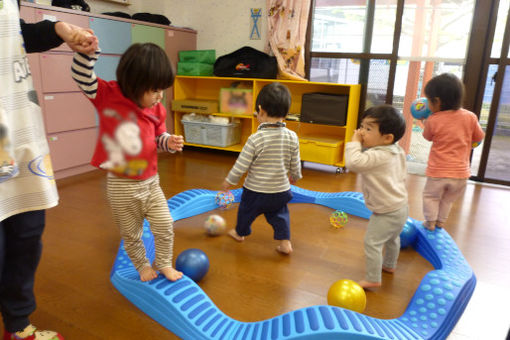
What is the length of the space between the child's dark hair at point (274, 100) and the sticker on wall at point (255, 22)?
9.18ft

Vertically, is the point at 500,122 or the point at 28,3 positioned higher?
the point at 28,3

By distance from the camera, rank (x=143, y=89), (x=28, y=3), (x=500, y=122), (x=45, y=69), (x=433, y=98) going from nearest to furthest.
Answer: (x=143, y=89) < (x=433, y=98) < (x=28, y=3) < (x=45, y=69) < (x=500, y=122)

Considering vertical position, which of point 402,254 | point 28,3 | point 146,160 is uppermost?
point 28,3

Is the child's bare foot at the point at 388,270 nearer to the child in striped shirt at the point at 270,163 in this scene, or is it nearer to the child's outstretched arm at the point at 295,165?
the child in striped shirt at the point at 270,163

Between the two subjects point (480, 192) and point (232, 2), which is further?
point (232, 2)

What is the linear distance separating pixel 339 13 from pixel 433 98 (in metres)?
2.33

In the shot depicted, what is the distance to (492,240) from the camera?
2.42 m

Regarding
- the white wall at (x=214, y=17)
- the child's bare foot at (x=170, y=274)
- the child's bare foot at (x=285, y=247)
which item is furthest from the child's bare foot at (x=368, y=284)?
the white wall at (x=214, y=17)

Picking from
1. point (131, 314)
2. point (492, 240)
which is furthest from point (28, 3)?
point (492, 240)

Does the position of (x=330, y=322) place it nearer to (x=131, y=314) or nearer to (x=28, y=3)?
(x=131, y=314)

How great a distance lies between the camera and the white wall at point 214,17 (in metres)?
4.54

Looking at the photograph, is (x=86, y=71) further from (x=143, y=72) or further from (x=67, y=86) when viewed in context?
(x=67, y=86)

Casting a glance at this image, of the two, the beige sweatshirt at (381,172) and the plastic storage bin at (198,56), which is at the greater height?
the plastic storage bin at (198,56)

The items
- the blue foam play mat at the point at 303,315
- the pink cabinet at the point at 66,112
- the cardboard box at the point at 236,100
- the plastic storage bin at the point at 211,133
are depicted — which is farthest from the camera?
the plastic storage bin at the point at 211,133
